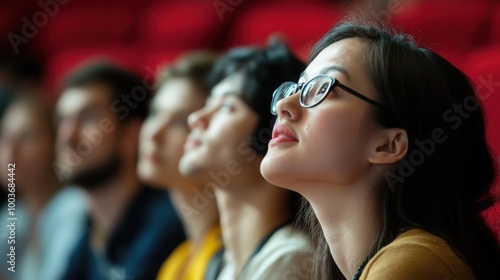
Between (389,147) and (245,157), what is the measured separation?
44 centimetres

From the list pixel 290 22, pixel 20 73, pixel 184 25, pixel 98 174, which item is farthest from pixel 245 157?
pixel 20 73

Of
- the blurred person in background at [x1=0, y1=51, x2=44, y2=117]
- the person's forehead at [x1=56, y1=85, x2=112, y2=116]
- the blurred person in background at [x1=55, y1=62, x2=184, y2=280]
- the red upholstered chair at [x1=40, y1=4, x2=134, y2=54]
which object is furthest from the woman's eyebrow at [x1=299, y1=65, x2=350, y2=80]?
the red upholstered chair at [x1=40, y1=4, x2=134, y2=54]

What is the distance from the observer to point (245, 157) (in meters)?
1.37

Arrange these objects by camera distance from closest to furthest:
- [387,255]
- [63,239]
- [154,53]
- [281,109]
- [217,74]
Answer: [387,255], [281,109], [217,74], [63,239], [154,53]

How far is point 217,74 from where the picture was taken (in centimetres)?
151

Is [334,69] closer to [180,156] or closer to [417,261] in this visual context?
[417,261]

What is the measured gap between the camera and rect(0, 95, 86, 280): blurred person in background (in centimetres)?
209

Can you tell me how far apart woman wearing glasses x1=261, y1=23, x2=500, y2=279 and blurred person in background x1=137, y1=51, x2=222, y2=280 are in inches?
24.7

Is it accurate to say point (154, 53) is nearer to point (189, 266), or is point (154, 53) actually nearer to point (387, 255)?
point (189, 266)

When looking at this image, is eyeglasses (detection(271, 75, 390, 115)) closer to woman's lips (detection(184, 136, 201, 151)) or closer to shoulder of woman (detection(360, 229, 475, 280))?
shoulder of woman (detection(360, 229, 475, 280))

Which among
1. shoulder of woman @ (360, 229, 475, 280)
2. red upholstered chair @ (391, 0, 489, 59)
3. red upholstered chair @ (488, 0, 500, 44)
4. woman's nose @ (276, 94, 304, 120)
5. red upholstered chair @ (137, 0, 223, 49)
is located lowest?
red upholstered chair @ (488, 0, 500, 44)

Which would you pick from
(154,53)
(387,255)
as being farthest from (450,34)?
(387,255)

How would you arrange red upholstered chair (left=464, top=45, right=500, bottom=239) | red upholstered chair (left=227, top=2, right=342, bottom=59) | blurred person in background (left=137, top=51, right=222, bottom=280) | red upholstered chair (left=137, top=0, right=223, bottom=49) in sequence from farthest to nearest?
1. red upholstered chair (left=137, top=0, right=223, bottom=49)
2. red upholstered chair (left=227, top=2, right=342, bottom=59)
3. blurred person in background (left=137, top=51, right=222, bottom=280)
4. red upholstered chair (left=464, top=45, right=500, bottom=239)

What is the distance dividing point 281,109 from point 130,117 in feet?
3.20
